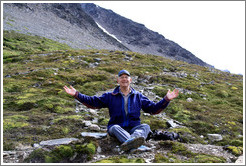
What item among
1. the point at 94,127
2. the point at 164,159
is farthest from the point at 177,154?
the point at 94,127

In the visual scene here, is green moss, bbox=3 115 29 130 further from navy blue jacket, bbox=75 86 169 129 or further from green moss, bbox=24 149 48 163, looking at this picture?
navy blue jacket, bbox=75 86 169 129

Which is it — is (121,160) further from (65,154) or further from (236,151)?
(236,151)

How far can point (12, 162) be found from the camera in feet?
19.6

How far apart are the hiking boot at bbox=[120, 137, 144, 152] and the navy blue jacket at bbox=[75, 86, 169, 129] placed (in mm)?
1147

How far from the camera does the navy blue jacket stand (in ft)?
25.2

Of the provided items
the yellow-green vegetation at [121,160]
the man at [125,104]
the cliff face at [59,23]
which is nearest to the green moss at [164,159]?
the yellow-green vegetation at [121,160]

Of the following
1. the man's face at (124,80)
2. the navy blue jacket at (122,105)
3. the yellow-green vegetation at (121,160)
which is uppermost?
the man's face at (124,80)

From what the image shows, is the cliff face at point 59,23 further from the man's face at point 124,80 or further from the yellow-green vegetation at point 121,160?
the yellow-green vegetation at point 121,160

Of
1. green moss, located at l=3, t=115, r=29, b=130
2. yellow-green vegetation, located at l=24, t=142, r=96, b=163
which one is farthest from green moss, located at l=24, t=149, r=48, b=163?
green moss, located at l=3, t=115, r=29, b=130

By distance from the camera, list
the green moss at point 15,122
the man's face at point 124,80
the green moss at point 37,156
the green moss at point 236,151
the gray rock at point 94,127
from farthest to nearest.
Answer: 1. the gray rock at point 94,127
2. the green moss at point 15,122
3. the man's face at point 124,80
4. the green moss at point 236,151
5. the green moss at point 37,156

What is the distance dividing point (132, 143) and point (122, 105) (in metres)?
1.70

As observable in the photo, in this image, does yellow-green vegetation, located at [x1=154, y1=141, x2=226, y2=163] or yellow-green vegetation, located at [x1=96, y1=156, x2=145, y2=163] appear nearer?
yellow-green vegetation, located at [x1=96, y1=156, x2=145, y2=163]

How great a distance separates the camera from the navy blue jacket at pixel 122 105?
768 cm

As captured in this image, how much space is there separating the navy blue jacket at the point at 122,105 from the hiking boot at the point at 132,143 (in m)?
1.15
